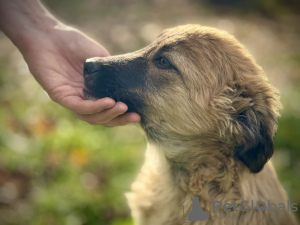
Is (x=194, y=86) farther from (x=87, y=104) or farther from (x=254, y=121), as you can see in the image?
(x=87, y=104)

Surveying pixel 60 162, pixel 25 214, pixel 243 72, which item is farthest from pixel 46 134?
pixel 243 72

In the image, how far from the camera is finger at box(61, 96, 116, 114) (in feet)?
9.49

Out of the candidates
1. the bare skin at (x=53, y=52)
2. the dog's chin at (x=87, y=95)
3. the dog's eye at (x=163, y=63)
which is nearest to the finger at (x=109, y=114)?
the bare skin at (x=53, y=52)

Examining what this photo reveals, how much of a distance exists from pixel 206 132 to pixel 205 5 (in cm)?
880

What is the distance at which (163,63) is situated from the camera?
3207mm

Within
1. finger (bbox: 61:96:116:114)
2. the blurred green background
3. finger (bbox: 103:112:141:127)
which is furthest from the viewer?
the blurred green background

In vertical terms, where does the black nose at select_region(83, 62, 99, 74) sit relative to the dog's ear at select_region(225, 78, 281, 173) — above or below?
above

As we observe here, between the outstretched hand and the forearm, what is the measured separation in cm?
7

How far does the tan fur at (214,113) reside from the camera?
303 centimetres

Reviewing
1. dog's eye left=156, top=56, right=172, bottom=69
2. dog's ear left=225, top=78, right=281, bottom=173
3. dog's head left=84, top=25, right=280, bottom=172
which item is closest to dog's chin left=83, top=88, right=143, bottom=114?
dog's head left=84, top=25, right=280, bottom=172

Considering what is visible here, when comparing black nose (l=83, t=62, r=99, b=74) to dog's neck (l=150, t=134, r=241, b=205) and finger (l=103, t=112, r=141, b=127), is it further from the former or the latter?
dog's neck (l=150, t=134, r=241, b=205)

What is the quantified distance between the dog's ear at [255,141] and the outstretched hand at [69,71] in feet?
3.05

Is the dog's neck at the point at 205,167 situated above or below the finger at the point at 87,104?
below

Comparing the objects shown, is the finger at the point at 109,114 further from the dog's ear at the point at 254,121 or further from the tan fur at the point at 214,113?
the dog's ear at the point at 254,121
